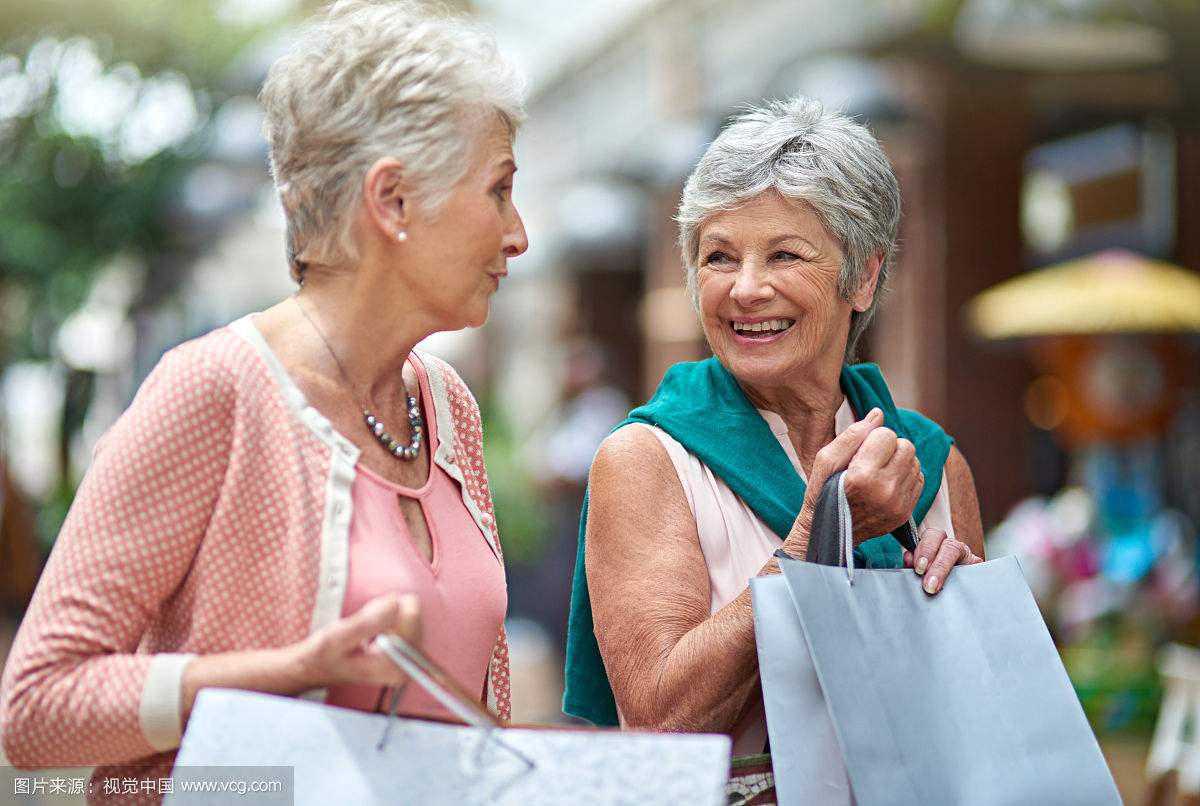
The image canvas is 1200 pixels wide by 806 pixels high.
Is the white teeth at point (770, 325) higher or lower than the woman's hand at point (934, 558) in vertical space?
higher

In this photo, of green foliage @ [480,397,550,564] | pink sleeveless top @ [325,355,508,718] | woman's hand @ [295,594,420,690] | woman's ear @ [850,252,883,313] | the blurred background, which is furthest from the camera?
green foliage @ [480,397,550,564]

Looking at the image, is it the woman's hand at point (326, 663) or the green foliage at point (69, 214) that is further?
the green foliage at point (69, 214)

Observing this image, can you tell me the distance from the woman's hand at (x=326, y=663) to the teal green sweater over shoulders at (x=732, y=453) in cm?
81

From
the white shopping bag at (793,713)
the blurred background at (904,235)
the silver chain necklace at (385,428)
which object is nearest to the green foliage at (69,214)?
the blurred background at (904,235)

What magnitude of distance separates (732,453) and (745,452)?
24mm

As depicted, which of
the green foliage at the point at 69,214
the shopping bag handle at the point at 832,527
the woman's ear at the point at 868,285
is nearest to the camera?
the shopping bag handle at the point at 832,527

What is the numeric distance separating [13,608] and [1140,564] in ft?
17.0

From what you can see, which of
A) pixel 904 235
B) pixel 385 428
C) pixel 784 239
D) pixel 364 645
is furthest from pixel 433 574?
pixel 904 235

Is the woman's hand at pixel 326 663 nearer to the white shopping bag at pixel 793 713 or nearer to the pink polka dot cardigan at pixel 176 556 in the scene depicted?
the pink polka dot cardigan at pixel 176 556

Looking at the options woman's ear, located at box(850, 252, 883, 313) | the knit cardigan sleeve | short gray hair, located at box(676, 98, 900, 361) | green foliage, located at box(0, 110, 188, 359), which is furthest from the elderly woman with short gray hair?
Answer: green foliage, located at box(0, 110, 188, 359)

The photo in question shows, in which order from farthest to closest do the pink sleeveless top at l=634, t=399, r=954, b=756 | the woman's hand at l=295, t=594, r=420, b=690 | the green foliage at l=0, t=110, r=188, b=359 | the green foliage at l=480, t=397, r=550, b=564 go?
1. the green foliage at l=0, t=110, r=188, b=359
2. the green foliage at l=480, t=397, r=550, b=564
3. the pink sleeveless top at l=634, t=399, r=954, b=756
4. the woman's hand at l=295, t=594, r=420, b=690

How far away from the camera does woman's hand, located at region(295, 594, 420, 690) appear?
1477 millimetres

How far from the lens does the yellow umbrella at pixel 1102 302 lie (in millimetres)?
6422

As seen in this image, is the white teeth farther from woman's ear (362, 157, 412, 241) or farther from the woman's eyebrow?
woman's ear (362, 157, 412, 241)
